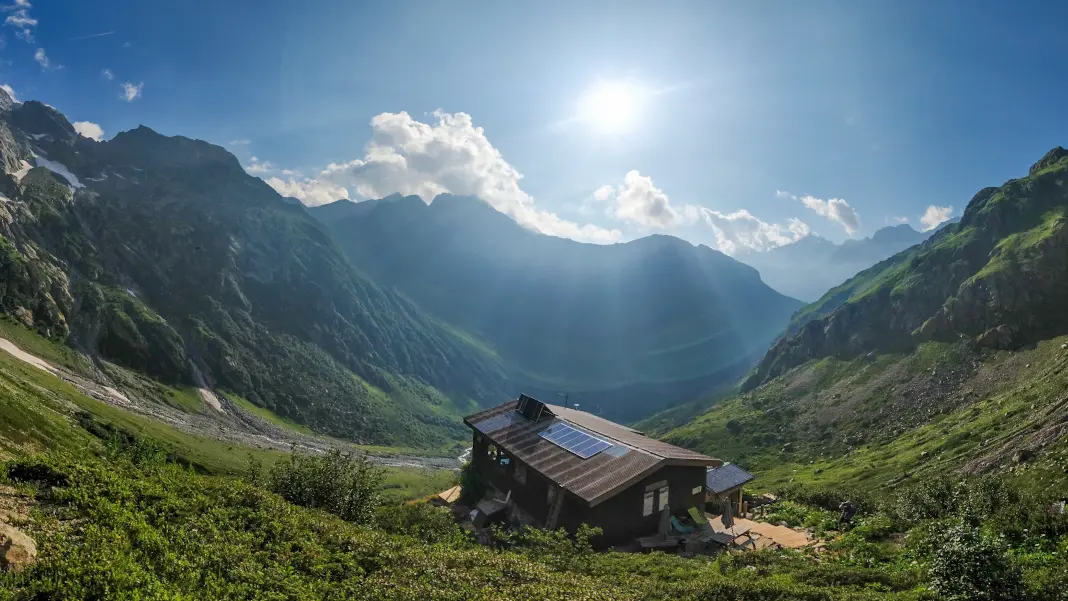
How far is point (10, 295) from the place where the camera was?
357ft

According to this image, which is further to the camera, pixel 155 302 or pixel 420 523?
pixel 155 302

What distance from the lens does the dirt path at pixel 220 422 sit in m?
94.4

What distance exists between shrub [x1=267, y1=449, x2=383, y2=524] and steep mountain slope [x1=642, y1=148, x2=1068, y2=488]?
3303 cm

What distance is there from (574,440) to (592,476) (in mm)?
5844

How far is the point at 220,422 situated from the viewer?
397ft

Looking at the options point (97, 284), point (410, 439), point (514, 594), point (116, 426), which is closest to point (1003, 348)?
point (514, 594)

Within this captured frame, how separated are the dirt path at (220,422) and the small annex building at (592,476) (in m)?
69.5

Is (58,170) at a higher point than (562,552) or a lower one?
higher

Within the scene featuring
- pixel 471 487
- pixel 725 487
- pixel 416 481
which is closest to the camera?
pixel 725 487

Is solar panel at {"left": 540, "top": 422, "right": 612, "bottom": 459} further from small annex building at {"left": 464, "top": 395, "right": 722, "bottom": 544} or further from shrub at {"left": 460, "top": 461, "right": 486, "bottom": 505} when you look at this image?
shrub at {"left": 460, "top": 461, "right": 486, "bottom": 505}

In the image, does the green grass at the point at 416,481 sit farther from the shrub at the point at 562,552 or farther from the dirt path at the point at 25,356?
the shrub at the point at 562,552

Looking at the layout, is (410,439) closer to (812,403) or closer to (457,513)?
(812,403)

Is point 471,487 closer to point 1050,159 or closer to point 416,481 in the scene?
point 416,481

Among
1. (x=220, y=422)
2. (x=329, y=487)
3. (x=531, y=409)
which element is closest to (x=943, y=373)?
(x=531, y=409)
